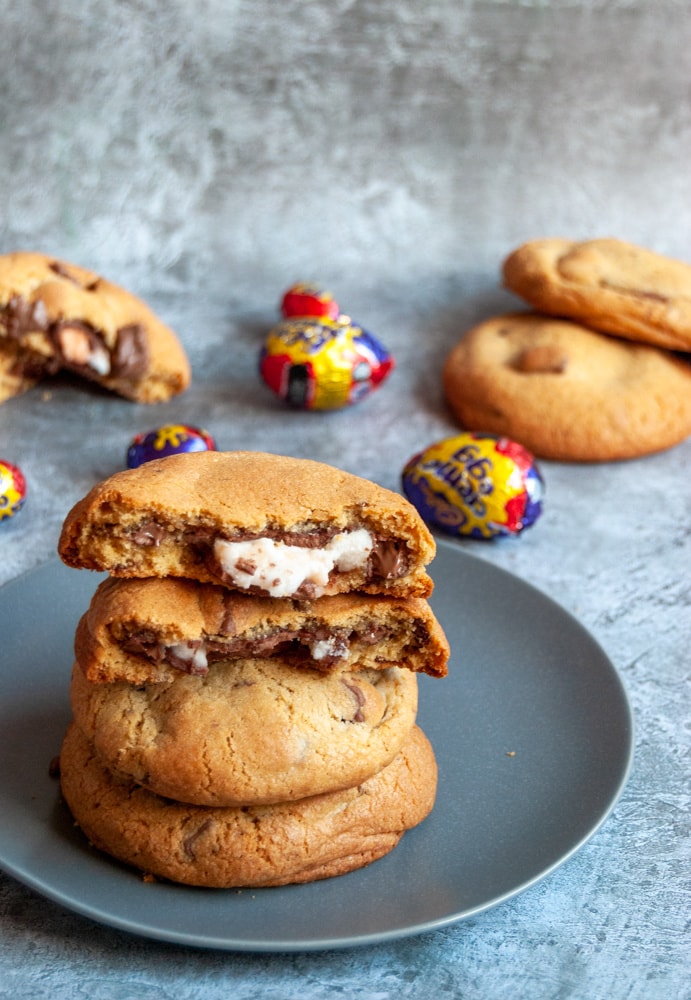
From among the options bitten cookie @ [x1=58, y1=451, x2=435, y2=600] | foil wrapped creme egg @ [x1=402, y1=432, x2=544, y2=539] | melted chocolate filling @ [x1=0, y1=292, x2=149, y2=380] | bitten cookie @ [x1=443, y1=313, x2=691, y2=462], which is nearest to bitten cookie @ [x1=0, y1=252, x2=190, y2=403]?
melted chocolate filling @ [x1=0, y1=292, x2=149, y2=380]

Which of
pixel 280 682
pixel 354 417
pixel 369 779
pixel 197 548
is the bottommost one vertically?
pixel 354 417

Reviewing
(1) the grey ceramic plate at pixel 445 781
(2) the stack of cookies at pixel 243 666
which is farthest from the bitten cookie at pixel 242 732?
(1) the grey ceramic plate at pixel 445 781

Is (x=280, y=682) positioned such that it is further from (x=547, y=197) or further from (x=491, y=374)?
(x=547, y=197)

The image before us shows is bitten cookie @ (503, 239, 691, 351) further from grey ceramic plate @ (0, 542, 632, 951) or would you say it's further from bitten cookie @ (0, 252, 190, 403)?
grey ceramic plate @ (0, 542, 632, 951)

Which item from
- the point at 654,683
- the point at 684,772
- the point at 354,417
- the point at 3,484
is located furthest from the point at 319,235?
the point at 684,772

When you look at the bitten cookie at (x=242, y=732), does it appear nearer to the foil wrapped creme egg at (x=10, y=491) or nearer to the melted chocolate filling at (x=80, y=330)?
the foil wrapped creme egg at (x=10, y=491)
